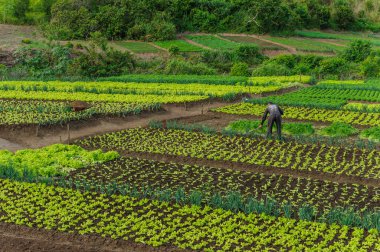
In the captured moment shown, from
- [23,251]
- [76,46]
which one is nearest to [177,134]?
[23,251]

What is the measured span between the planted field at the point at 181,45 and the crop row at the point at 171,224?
149ft

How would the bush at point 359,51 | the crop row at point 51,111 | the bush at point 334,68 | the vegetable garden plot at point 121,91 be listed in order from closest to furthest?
the crop row at point 51,111, the vegetable garden plot at point 121,91, the bush at point 334,68, the bush at point 359,51

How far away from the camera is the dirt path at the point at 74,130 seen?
23.1m

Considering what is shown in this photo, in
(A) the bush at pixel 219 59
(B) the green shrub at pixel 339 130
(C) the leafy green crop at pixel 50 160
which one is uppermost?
(C) the leafy green crop at pixel 50 160

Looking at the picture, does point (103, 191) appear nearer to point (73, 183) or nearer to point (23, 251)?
point (73, 183)

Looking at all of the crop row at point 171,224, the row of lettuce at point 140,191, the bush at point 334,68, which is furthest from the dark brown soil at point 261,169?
the bush at point 334,68

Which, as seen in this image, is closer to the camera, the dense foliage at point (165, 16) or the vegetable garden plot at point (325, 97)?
the vegetable garden plot at point (325, 97)

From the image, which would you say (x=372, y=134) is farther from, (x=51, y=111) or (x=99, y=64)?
(x=99, y=64)

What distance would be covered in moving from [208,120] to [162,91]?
27.4 ft

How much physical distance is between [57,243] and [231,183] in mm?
5969

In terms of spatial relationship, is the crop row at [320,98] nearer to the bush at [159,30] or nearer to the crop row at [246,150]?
the crop row at [246,150]

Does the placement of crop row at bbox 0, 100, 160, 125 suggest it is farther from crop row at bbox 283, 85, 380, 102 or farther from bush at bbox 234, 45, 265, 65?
bush at bbox 234, 45, 265, 65

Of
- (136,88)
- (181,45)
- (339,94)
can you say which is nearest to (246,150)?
(339,94)

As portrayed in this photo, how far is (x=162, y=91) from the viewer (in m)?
36.1
